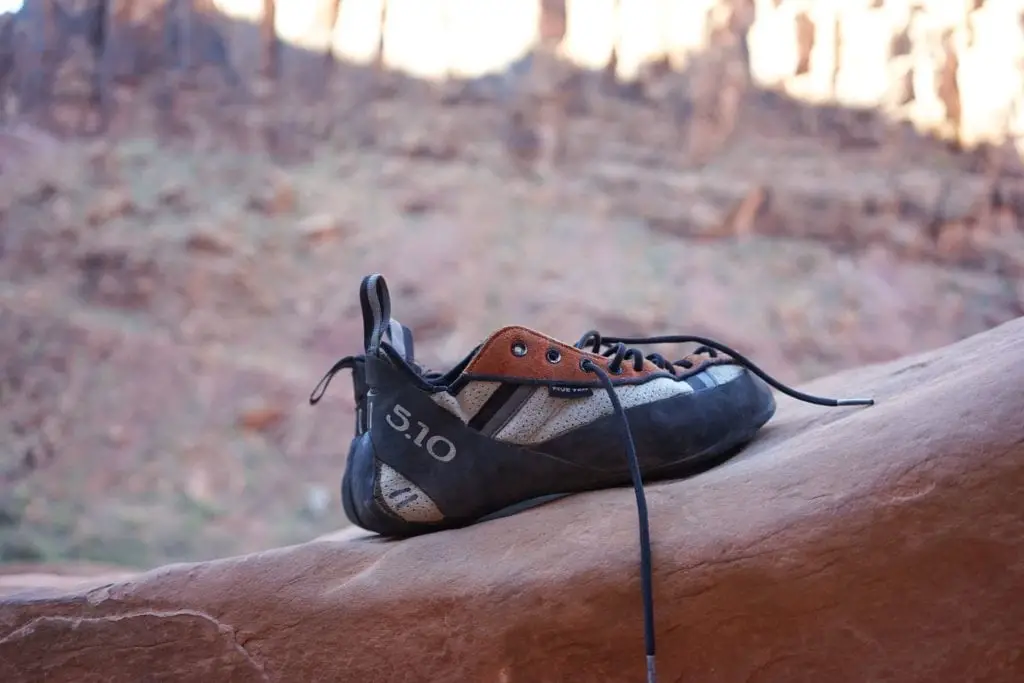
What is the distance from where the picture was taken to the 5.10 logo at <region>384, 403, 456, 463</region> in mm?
857

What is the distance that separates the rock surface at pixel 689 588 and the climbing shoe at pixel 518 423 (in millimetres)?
36

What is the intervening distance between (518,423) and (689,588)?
0.24 meters

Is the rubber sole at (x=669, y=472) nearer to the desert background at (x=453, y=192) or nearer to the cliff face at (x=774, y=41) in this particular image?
the desert background at (x=453, y=192)

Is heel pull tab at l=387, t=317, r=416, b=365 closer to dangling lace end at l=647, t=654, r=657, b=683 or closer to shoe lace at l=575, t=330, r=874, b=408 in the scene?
shoe lace at l=575, t=330, r=874, b=408

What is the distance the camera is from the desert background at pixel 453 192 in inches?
148

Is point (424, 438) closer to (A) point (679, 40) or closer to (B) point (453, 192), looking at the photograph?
(B) point (453, 192)

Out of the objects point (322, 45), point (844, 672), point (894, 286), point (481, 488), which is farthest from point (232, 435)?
point (894, 286)

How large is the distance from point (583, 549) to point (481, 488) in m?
0.15

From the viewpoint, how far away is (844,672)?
694 mm

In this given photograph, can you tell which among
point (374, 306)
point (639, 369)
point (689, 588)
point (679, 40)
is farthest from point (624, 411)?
point (679, 40)

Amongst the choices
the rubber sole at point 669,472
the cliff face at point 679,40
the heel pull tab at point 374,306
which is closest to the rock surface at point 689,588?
the rubber sole at point 669,472

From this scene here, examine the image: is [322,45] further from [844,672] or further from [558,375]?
[844,672]

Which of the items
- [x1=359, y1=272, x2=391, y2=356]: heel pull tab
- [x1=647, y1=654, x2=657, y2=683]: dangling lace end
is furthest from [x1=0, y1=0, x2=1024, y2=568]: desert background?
[x1=647, y1=654, x2=657, y2=683]: dangling lace end

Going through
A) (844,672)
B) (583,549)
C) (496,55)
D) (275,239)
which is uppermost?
(496,55)
